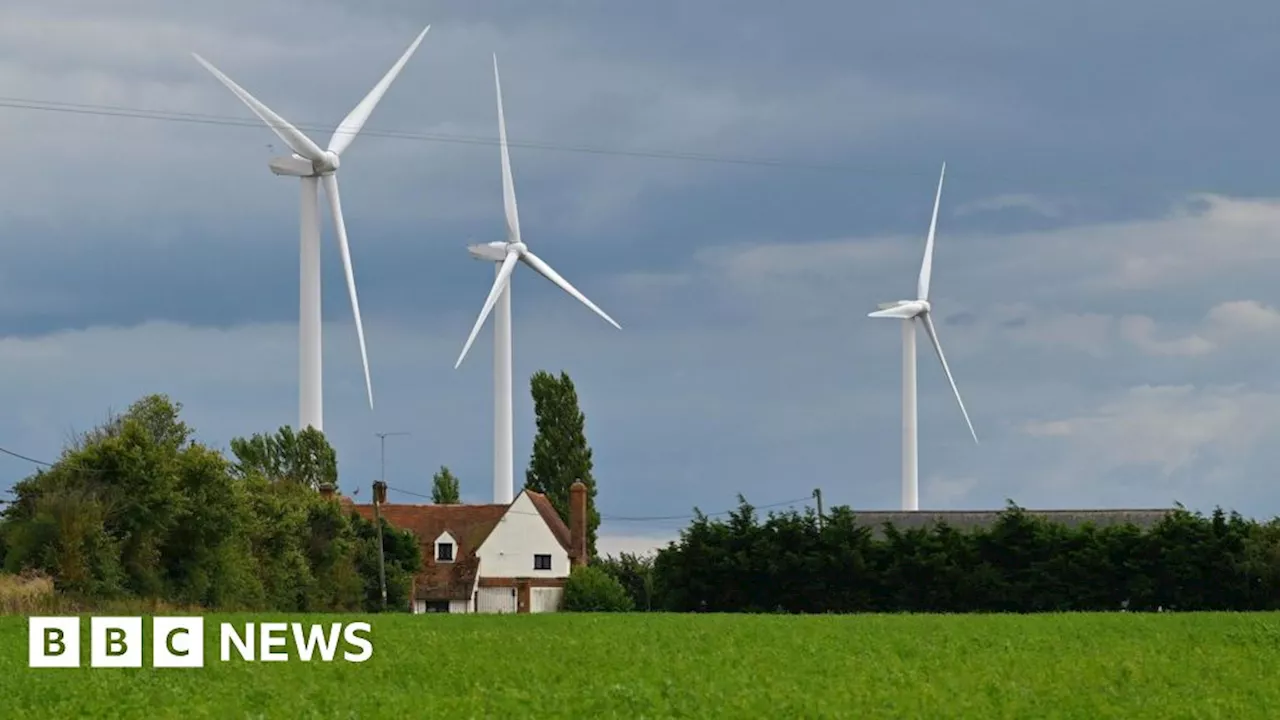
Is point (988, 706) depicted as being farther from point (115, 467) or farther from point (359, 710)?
point (115, 467)

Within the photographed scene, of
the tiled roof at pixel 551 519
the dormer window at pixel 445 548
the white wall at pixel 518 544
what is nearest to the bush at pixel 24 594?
the dormer window at pixel 445 548

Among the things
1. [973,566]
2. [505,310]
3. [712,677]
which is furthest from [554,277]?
[712,677]

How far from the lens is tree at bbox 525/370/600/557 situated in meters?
119

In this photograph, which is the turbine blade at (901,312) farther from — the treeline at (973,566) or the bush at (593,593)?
the treeline at (973,566)

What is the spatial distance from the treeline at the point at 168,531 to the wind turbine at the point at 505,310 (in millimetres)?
25111

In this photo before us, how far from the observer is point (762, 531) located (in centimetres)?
7575

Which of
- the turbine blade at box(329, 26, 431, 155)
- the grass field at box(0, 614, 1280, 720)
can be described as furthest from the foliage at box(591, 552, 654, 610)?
the grass field at box(0, 614, 1280, 720)

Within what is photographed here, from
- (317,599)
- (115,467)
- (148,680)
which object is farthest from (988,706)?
(317,599)

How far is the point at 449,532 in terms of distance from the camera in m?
112

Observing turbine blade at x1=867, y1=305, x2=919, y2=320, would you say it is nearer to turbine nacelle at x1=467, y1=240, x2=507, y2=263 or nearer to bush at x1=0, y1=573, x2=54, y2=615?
turbine nacelle at x1=467, y1=240, x2=507, y2=263

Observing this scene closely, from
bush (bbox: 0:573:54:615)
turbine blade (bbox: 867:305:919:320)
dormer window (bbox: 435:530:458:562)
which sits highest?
turbine blade (bbox: 867:305:919:320)

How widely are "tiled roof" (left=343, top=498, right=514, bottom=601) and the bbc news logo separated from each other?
2467 inches

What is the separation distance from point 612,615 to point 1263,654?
23757 mm

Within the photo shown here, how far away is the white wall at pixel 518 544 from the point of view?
365 feet
